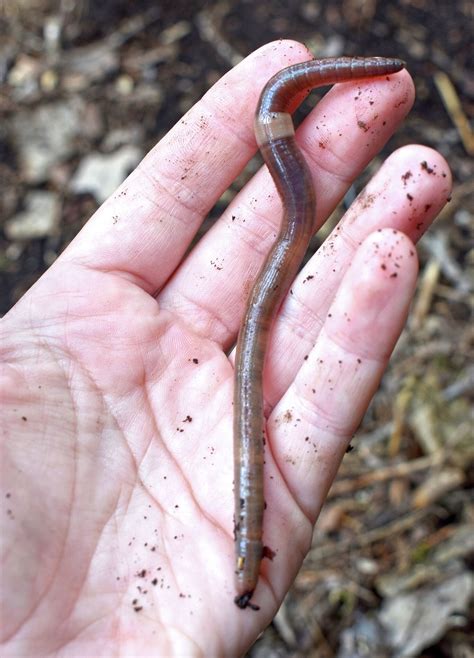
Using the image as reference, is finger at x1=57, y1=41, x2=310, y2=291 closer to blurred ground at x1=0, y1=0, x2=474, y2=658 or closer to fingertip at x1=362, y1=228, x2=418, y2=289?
fingertip at x1=362, y1=228, x2=418, y2=289

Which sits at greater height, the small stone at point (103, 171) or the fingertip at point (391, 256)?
the fingertip at point (391, 256)

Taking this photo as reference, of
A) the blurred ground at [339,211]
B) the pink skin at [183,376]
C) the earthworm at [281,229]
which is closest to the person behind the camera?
the pink skin at [183,376]

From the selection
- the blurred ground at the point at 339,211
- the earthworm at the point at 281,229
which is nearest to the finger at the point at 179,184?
the earthworm at the point at 281,229

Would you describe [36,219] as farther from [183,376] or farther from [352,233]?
[352,233]

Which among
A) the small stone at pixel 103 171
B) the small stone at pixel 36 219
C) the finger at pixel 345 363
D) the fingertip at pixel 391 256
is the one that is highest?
the fingertip at pixel 391 256

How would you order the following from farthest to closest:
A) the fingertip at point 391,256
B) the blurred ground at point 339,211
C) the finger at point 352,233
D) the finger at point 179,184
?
the blurred ground at point 339,211
the finger at point 179,184
the finger at point 352,233
the fingertip at point 391,256

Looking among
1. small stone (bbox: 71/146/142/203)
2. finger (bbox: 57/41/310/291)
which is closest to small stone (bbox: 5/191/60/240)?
small stone (bbox: 71/146/142/203)

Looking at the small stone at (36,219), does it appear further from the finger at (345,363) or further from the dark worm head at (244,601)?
the dark worm head at (244,601)

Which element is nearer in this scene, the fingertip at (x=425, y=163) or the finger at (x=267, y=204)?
the fingertip at (x=425, y=163)
